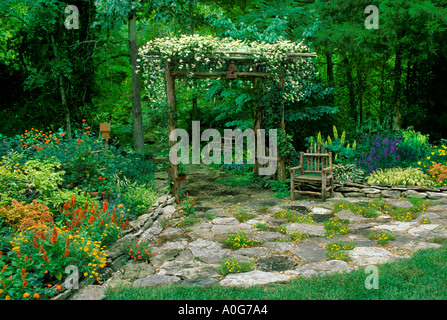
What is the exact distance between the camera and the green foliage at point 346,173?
7.99 meters

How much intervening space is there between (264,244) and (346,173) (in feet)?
13.1

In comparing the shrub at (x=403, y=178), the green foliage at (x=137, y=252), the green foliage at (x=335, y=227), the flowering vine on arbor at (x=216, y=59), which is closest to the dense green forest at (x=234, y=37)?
the flowering vine on arbor at (x=216, y=59)

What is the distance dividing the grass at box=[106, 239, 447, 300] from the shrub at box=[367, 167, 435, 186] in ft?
12.9

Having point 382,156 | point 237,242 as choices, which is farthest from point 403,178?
point 237,242

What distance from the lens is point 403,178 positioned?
291 inches

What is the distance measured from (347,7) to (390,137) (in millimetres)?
3895

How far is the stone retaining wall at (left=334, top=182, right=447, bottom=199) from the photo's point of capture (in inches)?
278

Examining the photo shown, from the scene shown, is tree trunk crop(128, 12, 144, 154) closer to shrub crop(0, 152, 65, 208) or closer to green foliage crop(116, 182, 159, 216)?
green foliage crop(116, 182, 159, 216)

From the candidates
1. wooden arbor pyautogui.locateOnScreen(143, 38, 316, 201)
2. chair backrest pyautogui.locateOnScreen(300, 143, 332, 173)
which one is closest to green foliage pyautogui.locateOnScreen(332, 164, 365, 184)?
chair backrest pyautogui.locateOnScreen(300, 143, 332, 173)

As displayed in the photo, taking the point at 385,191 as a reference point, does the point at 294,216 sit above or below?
below

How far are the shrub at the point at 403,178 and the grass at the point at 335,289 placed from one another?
392 centimetres

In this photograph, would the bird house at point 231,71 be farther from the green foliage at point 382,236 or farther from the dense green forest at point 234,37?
the green foliage at point 382,236

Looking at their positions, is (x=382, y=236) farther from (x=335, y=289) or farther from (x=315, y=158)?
(x=315, y=158)
